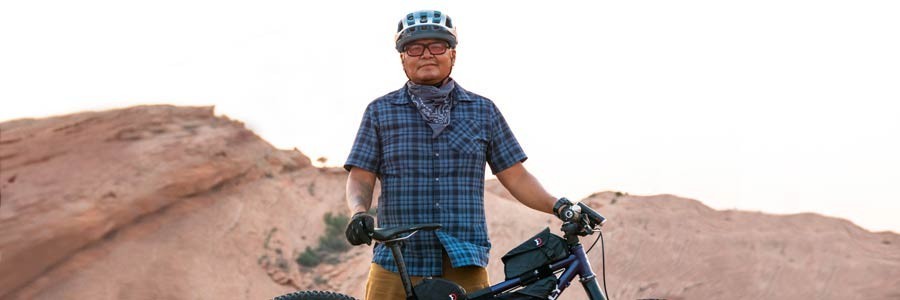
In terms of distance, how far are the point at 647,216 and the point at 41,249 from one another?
9.63 m

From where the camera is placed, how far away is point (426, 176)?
3424 millimetres

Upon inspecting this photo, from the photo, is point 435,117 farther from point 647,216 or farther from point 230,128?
point 230,128

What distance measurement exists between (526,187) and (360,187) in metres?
0.69

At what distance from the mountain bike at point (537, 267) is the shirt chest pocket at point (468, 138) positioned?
395 millimetres

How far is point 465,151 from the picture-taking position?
3.47 meters

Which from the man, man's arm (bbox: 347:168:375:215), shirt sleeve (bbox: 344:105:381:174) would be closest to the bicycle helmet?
the man

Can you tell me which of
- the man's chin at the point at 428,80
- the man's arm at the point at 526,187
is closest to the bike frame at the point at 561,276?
the man's arm at the point at 526,187

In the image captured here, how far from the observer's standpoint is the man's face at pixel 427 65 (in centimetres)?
354

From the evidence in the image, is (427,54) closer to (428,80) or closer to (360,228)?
(428,80)

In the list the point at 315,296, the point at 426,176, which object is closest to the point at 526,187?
the point at 426,176

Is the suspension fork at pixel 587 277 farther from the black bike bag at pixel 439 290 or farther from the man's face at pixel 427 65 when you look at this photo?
the man's face at pixel 427 65

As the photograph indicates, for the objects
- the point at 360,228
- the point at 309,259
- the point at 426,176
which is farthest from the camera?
the point at 309,259

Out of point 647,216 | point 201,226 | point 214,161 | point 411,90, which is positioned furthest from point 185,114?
point 411,90

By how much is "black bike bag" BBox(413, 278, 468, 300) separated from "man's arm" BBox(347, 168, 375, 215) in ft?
1.40
